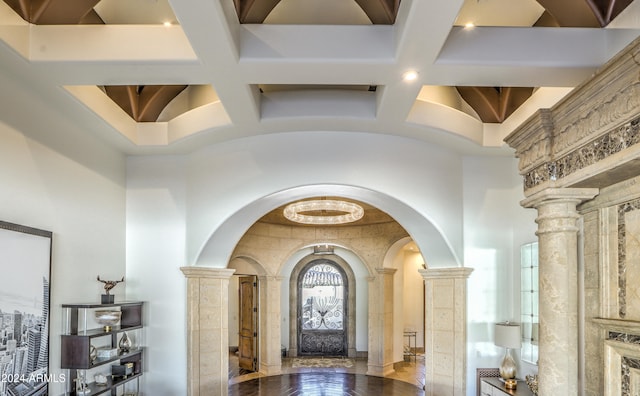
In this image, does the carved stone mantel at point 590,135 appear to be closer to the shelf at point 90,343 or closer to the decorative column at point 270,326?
the shelf at point 90,343

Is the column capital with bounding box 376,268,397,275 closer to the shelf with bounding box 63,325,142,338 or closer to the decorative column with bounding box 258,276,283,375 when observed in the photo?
the decorative column with bounding box 258,276,283,375

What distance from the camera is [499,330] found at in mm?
6973

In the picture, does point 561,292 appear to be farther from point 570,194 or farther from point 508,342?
point 508,342

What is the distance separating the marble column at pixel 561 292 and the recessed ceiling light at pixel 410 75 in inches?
63.7

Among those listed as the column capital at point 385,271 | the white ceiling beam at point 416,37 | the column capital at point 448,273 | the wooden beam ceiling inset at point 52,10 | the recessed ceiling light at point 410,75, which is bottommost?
the column capital at point 385,271

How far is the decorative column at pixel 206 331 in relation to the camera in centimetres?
745

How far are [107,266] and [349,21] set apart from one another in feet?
14.5

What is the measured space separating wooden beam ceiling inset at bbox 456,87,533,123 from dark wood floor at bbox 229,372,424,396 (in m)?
5.81

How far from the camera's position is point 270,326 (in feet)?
40.6

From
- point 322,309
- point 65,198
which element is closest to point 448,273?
point 65,198

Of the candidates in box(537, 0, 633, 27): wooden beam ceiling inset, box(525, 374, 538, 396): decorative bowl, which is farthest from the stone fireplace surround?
box(525, 374, 538, 396): decorative bowl

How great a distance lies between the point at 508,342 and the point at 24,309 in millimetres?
5627

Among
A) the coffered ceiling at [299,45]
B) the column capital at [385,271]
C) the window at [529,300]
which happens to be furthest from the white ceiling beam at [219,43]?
the column capital at [385,271]

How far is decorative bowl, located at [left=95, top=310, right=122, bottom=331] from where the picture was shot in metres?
6.35
